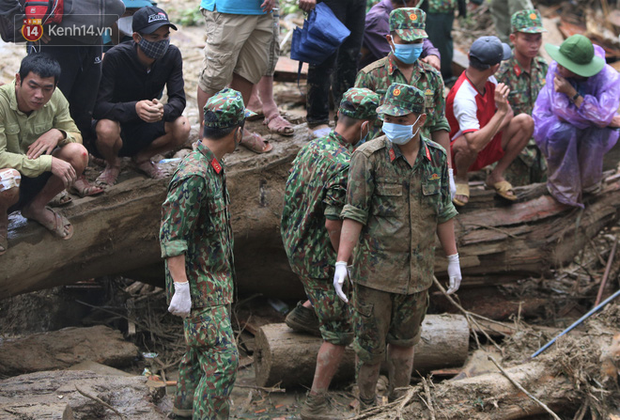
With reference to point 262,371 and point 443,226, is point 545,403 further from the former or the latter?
point 262,371

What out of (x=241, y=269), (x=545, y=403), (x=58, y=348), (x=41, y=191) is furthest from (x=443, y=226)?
(x=58, y=348)

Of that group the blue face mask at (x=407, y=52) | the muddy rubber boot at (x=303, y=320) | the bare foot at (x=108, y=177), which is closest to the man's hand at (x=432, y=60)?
the blue face mask at (x=407, y=52)

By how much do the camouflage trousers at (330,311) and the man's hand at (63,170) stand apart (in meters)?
1.86

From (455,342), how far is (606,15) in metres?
8.57

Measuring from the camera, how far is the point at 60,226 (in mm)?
5199

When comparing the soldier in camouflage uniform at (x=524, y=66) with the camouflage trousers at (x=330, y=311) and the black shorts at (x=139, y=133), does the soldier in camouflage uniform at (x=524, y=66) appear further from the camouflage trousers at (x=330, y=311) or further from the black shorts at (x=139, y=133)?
the black shorts at (x=139, y=133)

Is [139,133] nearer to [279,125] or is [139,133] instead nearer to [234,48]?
[234,48]

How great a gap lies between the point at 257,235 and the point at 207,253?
1823 mm

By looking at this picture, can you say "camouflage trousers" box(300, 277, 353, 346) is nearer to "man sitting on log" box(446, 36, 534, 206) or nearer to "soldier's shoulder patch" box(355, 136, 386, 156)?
"soldier's shoulder patch" box(355, 136, 386, 156)

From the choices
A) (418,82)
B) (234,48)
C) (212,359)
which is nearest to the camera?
(212,359)

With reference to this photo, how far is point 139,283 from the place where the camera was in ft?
23.4

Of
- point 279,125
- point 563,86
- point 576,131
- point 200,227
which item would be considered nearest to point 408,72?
point 279,125

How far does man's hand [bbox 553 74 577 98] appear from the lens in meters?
6.45

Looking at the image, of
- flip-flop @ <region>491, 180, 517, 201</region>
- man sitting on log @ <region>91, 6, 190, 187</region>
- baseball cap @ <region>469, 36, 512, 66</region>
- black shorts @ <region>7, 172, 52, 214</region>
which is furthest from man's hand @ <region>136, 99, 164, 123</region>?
flip-flop @ <region>491, 180, 517, 201</region>
